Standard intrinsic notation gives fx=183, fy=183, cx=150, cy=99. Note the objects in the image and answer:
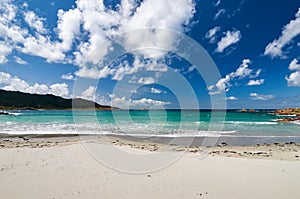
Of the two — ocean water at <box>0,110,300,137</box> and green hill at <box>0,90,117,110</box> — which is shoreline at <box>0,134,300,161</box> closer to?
ocean water at <box>0,110,300,137</box>

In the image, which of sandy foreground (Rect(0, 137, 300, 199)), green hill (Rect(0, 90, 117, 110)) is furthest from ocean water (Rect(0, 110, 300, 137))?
green hill (Rect(0, 90, 117, 110))

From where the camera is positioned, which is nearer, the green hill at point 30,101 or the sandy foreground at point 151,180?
the sandy foreground at point 151,180

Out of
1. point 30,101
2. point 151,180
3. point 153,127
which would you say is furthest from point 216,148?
point 30,101

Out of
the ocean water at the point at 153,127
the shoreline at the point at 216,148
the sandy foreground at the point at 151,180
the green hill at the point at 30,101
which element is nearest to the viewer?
the sandy foreground at the point at 151,180

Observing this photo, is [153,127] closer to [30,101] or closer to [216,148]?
[216,148]

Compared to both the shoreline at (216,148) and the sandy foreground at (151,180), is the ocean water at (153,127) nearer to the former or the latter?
the shoreline at (216,148)

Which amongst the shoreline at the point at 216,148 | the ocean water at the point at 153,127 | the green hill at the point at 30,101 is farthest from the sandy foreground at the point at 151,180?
the green hill at the point at 30,101

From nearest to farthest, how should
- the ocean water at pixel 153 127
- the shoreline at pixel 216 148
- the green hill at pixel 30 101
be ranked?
the shoreline at pixel 216 148 → the ocean water at pixel 153 127 → the green hill at pixel 30 101

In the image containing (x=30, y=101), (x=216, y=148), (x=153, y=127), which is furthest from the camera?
(x=30, y=101)

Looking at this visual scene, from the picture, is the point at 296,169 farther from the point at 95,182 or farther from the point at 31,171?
the point at 31,171

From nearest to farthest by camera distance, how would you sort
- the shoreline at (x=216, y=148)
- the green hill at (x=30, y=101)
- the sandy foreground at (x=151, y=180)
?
the sandy foreground at (x=151, y=180) < the shoreline at (x=216, y=148) < the green hill at (x=30, y=101)

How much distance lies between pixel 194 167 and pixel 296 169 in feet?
10.9

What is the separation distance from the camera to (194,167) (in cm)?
603

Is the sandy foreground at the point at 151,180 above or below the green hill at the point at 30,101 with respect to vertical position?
below
